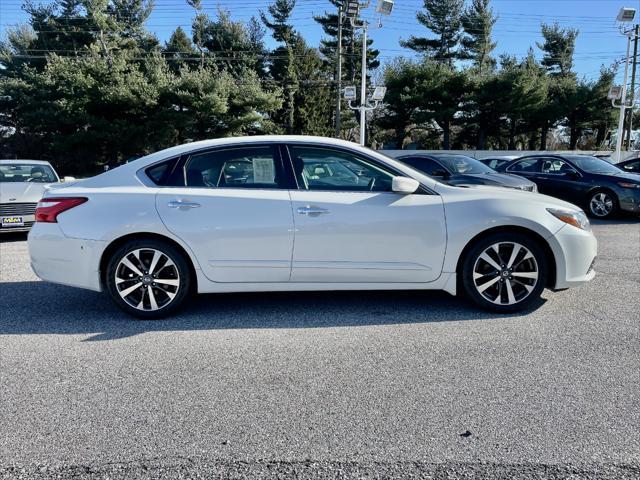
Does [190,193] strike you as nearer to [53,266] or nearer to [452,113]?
[53,266]

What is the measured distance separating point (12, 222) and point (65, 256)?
533cm

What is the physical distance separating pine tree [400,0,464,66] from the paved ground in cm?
4374

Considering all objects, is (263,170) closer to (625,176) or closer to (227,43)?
(625,176)

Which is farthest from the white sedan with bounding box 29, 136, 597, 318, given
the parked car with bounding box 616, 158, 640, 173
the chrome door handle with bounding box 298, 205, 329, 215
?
the parked car with bounding box 616, 158, 640, 173

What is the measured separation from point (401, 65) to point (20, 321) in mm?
39604

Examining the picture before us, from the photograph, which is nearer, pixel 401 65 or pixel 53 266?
pixel 53 266

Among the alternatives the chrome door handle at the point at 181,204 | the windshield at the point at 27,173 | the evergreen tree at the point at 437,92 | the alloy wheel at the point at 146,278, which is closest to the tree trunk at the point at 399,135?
the evergreen tree at the point at 437,92

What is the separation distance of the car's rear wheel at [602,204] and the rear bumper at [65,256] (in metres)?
10.5

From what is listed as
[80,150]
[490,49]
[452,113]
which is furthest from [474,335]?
[490,49]

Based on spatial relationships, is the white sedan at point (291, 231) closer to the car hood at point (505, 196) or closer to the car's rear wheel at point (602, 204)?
the car hood at point (505, 196)

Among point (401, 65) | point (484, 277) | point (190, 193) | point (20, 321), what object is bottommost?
point (20, 321)

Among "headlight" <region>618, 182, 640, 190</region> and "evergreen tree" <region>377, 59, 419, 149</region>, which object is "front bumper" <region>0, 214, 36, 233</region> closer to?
"headlight" <region>618, 182, 640, 190</region>

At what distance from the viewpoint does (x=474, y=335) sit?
4074mm

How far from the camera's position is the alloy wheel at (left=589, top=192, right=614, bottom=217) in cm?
1100
